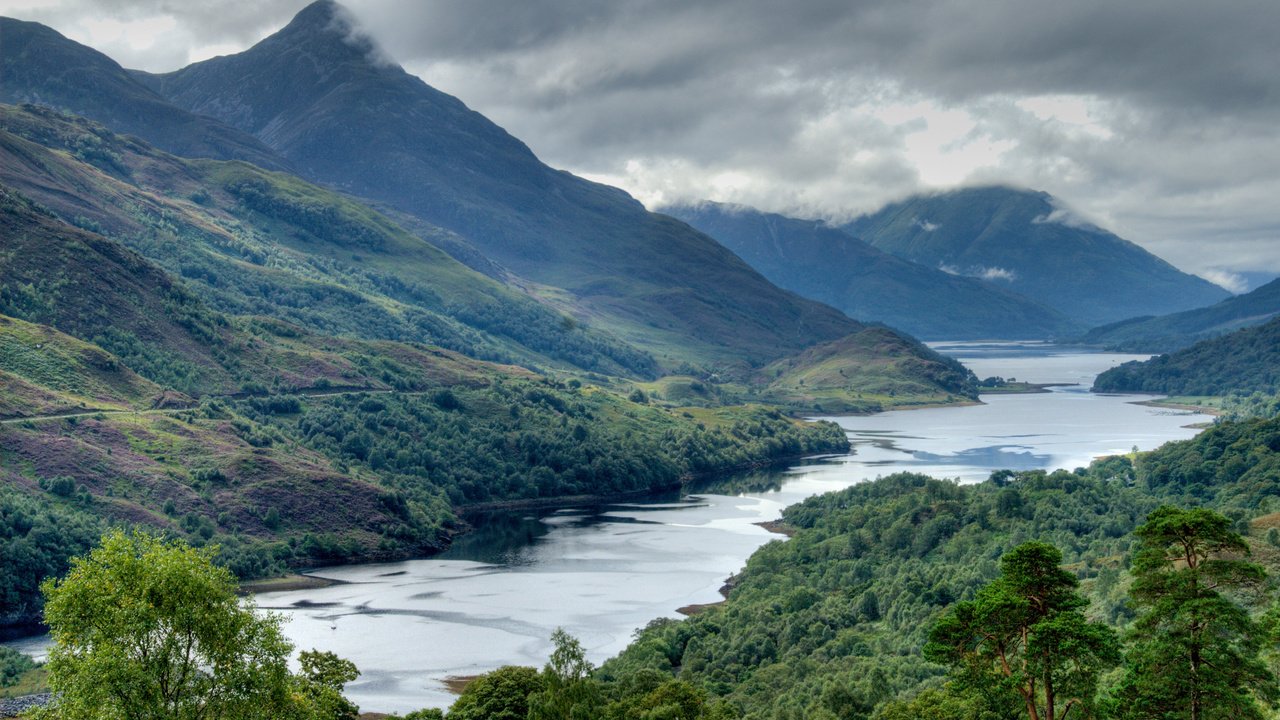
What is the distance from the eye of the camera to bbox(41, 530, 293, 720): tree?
43812mm

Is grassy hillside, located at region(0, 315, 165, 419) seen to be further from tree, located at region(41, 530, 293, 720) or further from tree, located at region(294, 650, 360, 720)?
tree, located at region(41, 530, 293, 720)

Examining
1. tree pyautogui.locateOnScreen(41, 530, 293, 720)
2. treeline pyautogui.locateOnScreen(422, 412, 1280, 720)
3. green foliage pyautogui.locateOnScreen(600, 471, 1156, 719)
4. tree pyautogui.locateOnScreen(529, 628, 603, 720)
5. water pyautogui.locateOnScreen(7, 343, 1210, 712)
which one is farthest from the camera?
water pyautogui.locateOnScreen(7, 343, 1210, 712)

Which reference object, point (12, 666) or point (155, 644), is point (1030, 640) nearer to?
point (155, 644)

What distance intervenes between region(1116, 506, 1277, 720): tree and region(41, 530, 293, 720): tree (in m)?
32.8

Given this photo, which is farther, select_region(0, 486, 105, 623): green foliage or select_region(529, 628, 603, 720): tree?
select_region(0, 486, 105, 623): green foliage

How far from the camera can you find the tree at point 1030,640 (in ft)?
125

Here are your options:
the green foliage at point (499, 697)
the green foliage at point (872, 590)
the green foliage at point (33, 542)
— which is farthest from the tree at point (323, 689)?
the green foliage at point (33, 542)

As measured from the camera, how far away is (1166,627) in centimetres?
3962

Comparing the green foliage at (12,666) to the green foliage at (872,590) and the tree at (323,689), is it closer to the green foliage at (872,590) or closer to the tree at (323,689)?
the tree at (323,689)

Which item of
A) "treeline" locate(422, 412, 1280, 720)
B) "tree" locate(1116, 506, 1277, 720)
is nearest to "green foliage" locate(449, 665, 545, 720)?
"treeline" locate(422, 412, 1280, 720)

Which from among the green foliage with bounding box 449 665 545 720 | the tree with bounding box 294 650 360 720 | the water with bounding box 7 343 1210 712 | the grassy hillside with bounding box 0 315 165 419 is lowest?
the water with bounding box 7 343 1210 712

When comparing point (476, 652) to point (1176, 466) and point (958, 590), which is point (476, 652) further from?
point (1176, 466)

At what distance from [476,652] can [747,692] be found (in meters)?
35.5

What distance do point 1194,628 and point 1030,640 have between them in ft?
17.3
